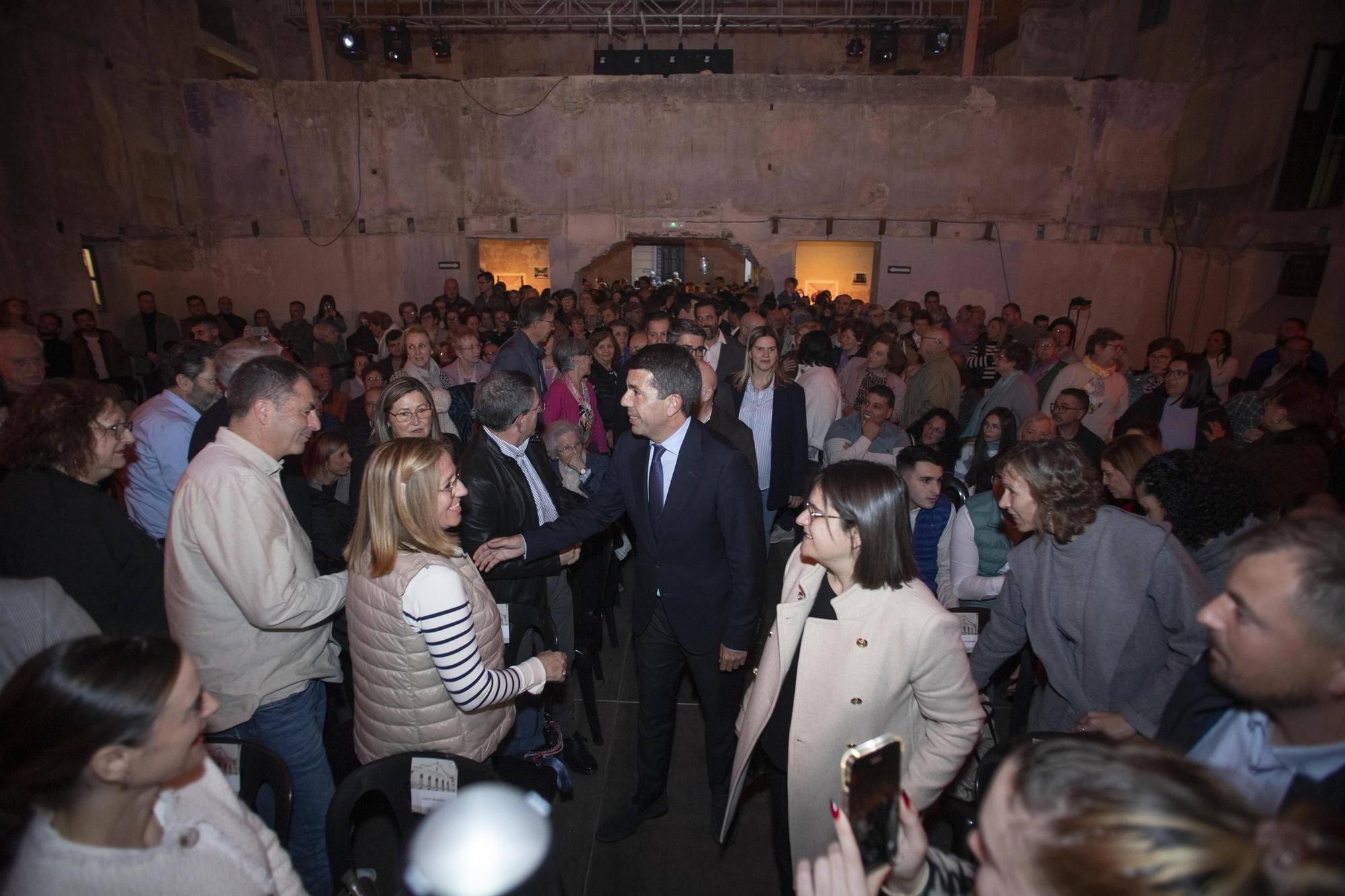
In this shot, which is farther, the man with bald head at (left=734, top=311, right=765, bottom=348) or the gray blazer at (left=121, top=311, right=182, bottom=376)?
the gray blazer at (left=121, top=311, right=182, bottom=376)

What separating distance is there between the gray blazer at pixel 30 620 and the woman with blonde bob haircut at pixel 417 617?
67 cm

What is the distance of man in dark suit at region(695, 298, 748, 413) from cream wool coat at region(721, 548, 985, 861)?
335cm

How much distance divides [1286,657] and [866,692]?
941 millimetres

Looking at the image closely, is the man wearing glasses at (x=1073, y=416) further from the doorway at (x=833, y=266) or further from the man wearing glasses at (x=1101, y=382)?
the doorway at (x=833, y=266)

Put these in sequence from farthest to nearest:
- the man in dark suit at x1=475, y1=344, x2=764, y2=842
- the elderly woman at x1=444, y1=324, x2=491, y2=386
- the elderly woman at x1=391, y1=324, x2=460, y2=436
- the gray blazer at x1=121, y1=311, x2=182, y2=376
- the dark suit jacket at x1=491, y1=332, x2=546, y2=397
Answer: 1. the gray blazer at x1=121, y1=311, x2=182, y2=376
2. the elderly woman at x1=444, y1=324, x2=491, y2=386
3. the dark suit jacket at x1=491, y1=332, x2=546, y2=397
4. the elderly woman at x1=391, y1=324, x2=460, y2=436
5. the man in dark suit at x1=475, y1=344, x2=764, y2=842

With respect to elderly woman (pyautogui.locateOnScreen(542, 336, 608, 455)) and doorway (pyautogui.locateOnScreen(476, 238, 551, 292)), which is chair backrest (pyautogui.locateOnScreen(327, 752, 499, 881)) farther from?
doorway (pyautogui.locateOnScreen(476, 238, 551, 292))

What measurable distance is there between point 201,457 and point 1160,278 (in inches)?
581

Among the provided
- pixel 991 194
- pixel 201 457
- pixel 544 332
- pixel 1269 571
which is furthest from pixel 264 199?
pixel 1269 571

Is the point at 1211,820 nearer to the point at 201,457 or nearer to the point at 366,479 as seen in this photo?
the point at 366,479

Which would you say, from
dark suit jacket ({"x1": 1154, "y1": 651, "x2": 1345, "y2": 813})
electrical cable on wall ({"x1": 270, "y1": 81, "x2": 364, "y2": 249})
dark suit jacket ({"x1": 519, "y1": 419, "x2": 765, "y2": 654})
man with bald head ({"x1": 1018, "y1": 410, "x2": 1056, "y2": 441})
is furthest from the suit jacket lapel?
electrical cable on wall ({"x1": 270, "y1": 81, "x2": 364, "y2": 249})

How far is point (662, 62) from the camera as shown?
12820 millimetres

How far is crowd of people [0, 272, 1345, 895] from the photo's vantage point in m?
1.07

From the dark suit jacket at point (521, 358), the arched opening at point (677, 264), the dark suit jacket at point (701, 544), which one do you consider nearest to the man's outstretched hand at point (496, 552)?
the dark suit jacket at point (701, 544)

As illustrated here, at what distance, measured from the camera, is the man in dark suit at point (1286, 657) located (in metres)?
1.19
